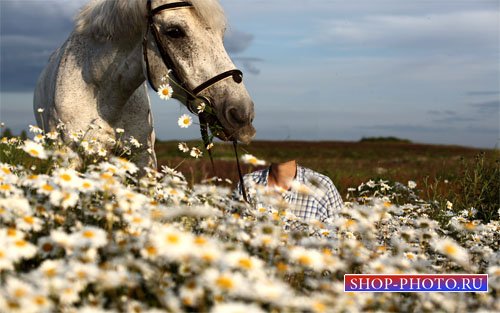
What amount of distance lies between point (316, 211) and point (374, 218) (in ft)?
8.69

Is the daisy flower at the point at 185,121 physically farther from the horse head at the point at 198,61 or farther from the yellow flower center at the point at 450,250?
the yellow flower center at the point at 450,250

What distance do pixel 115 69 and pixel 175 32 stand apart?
38.0 inches

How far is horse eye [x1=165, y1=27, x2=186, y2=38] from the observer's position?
5.57 meters

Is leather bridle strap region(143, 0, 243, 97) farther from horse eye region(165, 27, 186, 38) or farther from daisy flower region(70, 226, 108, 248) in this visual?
daisy flower region(70, 226, 108, 248)

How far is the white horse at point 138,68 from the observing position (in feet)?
17.8

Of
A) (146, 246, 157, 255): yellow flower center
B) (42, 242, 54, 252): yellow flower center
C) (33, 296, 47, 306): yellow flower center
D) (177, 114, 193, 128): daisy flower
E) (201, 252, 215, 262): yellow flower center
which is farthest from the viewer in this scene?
(177, 114, 193, 128): daisy flower

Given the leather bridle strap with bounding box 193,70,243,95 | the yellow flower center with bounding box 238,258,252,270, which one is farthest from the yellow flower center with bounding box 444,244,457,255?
the leather bridle strap with bounding box 193,70,243,95

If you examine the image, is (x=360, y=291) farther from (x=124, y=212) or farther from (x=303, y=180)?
(x=303, y=180)

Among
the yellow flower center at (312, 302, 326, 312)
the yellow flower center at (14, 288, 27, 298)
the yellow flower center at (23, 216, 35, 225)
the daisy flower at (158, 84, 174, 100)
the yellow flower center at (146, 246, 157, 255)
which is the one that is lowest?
the yellow flower center at (312, 302, 326, 312)

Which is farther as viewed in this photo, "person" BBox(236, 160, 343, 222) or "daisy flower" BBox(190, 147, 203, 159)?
"person" BBox(236, 160, 343, 222)

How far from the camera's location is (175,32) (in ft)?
18.4

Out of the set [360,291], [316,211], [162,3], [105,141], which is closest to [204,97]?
[162,3]

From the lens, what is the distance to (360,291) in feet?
9.88

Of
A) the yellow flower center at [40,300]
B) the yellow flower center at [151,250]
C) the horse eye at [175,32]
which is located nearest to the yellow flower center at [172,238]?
the yellow flower center at [151,250]
